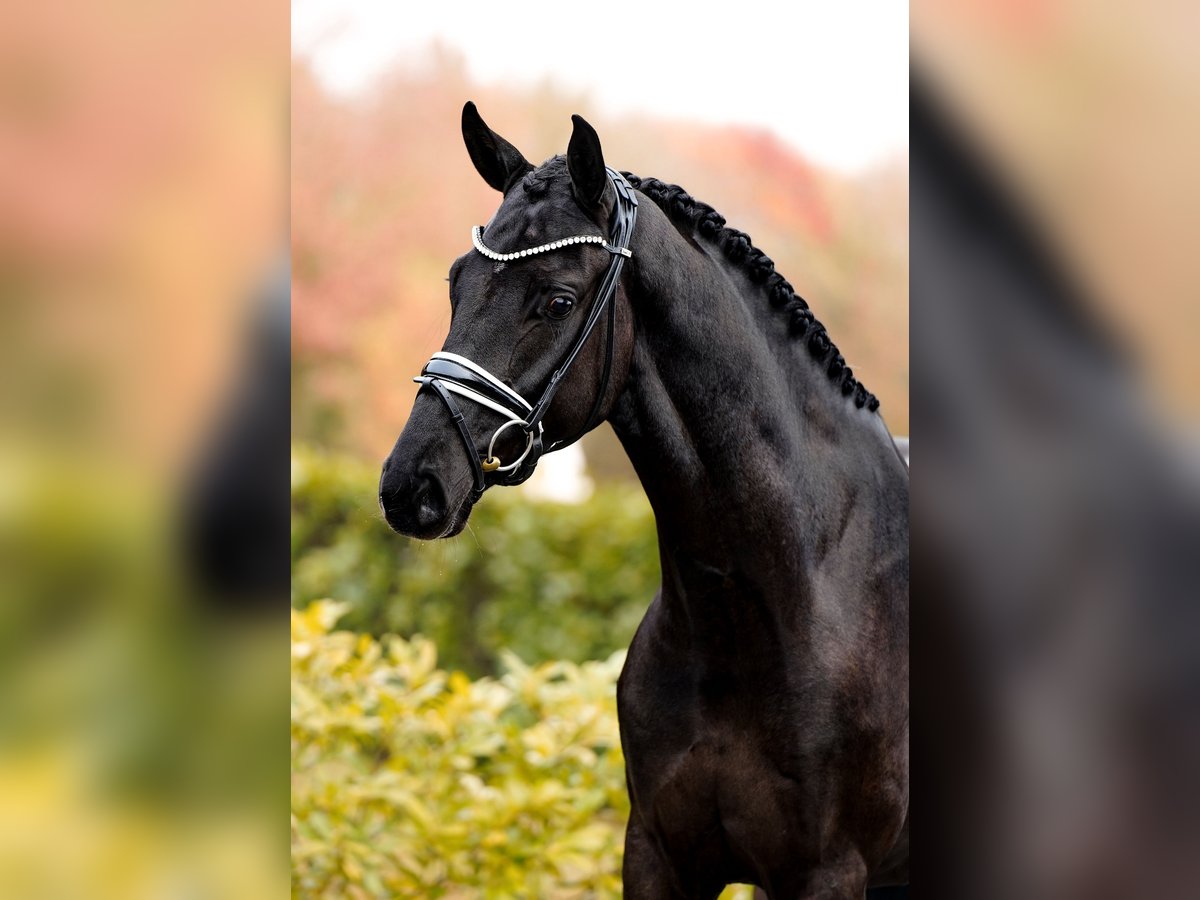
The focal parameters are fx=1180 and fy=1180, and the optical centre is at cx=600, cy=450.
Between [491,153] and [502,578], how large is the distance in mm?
5025

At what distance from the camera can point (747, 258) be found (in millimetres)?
2625

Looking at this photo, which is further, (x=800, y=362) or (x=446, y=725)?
(x=446, y=725)

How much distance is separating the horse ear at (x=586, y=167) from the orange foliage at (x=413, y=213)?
25.1ft

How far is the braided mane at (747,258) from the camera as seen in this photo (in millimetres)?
2574

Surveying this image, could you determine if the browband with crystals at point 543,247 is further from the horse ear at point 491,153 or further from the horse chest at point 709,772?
the horse chest at point 709,772
